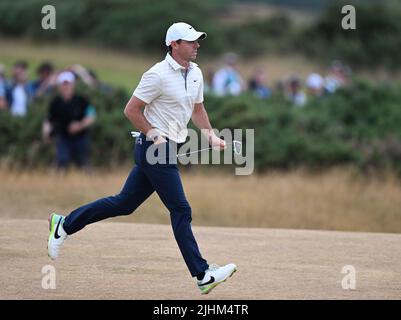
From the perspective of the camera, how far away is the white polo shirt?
9.21 m

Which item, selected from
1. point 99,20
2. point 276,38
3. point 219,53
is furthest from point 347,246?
point 276,38

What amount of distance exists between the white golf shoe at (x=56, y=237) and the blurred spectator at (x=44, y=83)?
1272 cm

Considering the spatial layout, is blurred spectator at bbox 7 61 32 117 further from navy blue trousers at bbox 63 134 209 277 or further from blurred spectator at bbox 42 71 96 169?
navy blue trousers at bbox 63 134 209 277

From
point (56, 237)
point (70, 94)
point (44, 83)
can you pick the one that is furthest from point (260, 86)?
point (56, 237)

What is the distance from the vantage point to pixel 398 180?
70.4 ft

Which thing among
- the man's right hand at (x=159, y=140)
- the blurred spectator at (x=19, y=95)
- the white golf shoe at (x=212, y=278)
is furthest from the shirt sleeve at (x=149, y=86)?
the blurred spectator at (x=19, y=95)

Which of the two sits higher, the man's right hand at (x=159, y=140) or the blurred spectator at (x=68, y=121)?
the blurred spectator at (x=68, y=121)

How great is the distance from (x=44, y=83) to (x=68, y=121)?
13.3ft

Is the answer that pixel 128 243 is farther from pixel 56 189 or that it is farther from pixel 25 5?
pixel 25 5

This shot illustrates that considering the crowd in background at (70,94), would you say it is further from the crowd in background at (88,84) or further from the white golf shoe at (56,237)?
the white golf shoe at (56,237)

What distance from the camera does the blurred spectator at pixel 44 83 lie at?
2264 cm

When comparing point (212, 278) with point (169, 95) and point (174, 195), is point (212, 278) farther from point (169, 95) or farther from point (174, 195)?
point (169, 95)

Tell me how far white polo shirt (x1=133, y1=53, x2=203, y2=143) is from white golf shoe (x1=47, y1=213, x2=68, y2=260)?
4.82 feet

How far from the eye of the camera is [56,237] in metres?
10.0
